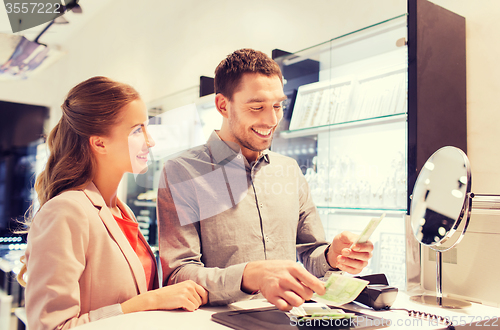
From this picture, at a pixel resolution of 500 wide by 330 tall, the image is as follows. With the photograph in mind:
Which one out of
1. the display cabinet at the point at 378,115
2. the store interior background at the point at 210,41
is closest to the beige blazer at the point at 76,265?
the store interior background at the point at 210,41

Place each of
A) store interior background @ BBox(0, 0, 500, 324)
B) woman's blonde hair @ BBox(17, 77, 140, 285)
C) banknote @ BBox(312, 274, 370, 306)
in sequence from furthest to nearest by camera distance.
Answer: store interior background @ BBox(0, 0, 500, 324) → woman's blonde hair @ BBox(17, 77, 140, 285) → banknote @ BBox(312, 274, 370, 306)

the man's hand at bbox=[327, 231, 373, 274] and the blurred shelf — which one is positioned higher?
the blurred shelf

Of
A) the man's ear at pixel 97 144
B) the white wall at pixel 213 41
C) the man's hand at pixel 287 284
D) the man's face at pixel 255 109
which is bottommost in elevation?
the man's hand at pixel 287 284

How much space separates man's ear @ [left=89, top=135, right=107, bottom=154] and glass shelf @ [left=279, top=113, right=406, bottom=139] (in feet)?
4.69

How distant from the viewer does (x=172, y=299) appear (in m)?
1.09

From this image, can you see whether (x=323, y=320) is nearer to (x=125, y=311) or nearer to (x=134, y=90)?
(x=125, y=311)

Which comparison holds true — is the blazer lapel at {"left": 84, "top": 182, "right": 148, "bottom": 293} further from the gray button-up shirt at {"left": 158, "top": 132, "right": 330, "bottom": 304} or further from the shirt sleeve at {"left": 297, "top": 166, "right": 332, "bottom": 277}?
the shirt sleeve at {"left": 297, "top": 166, "right": 332, "bottom": 277}

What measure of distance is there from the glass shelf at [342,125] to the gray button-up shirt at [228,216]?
71 centimetres

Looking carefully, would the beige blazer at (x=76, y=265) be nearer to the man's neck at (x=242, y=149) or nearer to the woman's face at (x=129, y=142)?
the woman's face at (x=129, y=142)

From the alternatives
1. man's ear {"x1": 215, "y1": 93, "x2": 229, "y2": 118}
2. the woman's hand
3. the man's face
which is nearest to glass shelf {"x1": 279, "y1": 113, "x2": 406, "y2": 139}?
the man's face

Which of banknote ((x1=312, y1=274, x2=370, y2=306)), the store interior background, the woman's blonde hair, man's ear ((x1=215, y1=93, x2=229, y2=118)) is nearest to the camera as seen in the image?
banknote ((x1=312, y1=274, x2=370, y2=306))

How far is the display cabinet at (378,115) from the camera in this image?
72.4 inches

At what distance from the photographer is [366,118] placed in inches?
87.7

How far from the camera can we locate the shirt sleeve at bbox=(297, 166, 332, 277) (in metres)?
1.52
